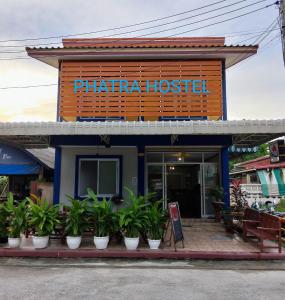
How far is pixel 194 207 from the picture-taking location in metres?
14.4

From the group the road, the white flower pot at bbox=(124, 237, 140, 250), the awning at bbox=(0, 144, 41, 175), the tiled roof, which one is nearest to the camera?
the road

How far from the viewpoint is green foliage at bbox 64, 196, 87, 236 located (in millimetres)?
9517

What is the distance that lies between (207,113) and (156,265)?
7226 mm

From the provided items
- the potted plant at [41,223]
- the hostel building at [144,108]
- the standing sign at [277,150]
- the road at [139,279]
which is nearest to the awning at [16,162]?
the hostel building at [144,108]

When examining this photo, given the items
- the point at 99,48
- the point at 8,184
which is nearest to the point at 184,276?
the point at 99,48

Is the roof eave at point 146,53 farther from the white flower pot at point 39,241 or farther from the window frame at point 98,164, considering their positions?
the white flower pot at point 39,241

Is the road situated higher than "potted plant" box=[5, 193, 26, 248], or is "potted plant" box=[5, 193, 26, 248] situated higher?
"potted plant" box=[5, 193, 26, 248]

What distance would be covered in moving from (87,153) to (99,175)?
943mm

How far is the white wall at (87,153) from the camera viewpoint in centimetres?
1361

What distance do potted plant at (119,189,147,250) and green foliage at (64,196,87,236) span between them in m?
1.01

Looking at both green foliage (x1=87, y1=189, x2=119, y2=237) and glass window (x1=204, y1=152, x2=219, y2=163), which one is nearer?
green foliage (x1=87, y1=189, x2=119, y2=237)

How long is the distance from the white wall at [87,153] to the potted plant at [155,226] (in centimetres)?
406

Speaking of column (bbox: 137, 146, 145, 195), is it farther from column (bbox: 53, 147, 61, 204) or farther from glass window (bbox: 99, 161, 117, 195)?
column (bbox: 53, 147, 61, 204)

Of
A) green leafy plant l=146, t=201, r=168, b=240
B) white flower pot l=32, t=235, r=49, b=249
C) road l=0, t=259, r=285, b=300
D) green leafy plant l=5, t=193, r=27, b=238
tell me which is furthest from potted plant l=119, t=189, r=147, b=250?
green leafy plant l=5, t=193, r=27, b=238
